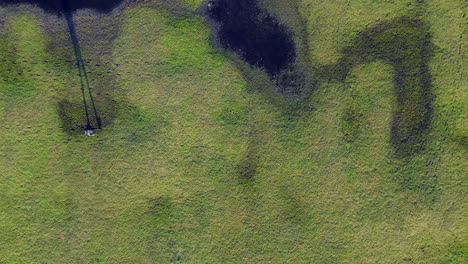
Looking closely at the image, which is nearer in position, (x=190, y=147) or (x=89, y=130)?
(x=89, y=130)

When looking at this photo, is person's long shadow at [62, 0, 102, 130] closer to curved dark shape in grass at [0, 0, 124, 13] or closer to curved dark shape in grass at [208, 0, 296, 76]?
curved dark shape in grass at [0, 0, 124, 13]

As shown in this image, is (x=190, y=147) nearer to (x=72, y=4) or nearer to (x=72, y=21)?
(x=72, y=21)

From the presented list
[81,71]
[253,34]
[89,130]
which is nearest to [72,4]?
[81,71]

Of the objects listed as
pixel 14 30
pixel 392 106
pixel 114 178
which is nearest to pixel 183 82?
pixel 114 178

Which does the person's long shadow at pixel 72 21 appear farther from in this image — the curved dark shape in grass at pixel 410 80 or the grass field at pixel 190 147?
the curved dark shape in grass at pixel 410 80

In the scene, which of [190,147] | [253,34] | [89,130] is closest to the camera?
[89,130]

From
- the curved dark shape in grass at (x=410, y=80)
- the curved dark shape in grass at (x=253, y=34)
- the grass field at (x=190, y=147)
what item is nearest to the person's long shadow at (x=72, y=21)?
the grass field at (x=190, y=147)
